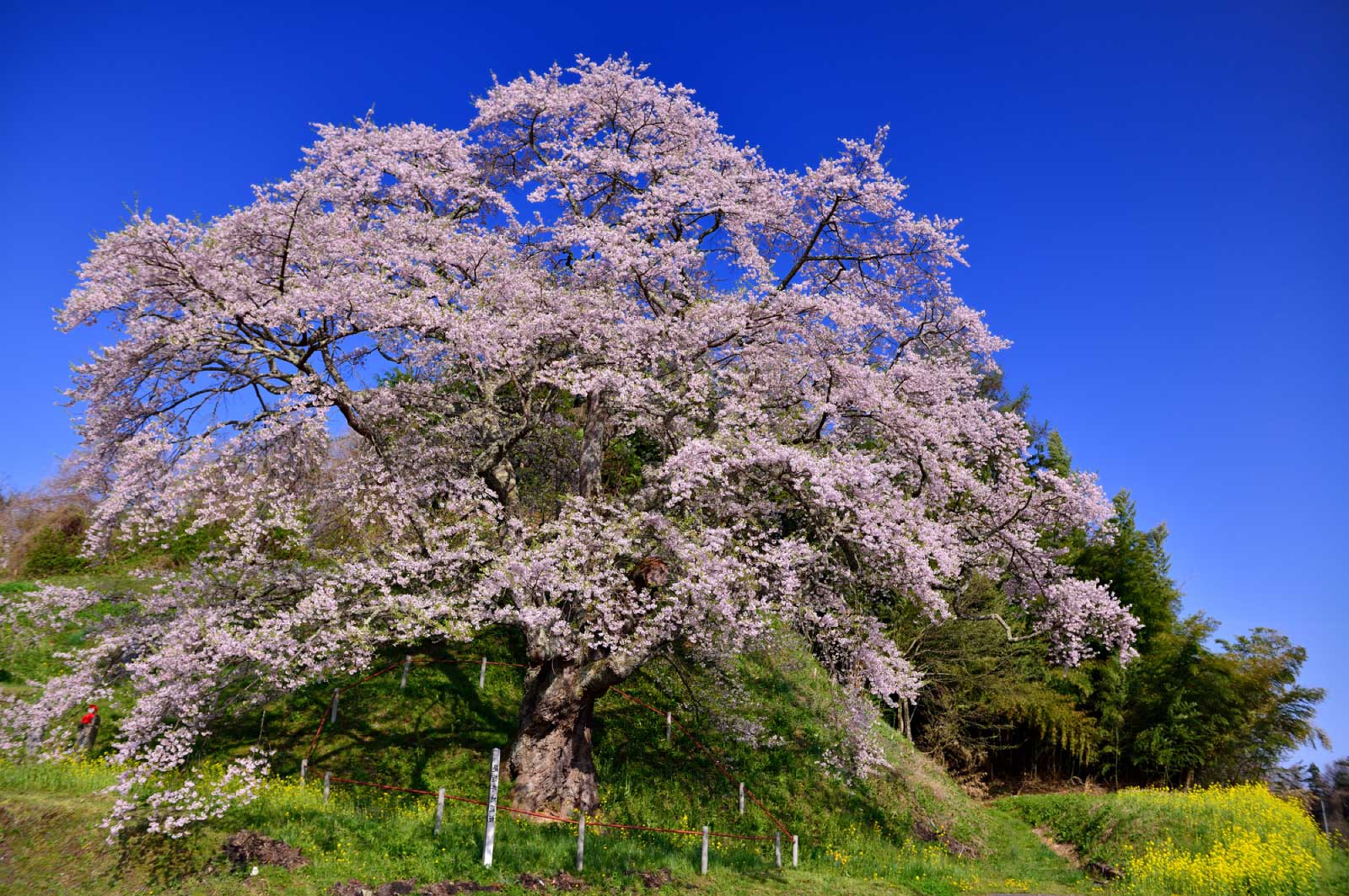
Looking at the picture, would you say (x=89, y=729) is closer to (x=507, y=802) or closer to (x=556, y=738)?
(x=507, y=802)

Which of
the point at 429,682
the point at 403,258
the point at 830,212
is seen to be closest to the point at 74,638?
the point at 429,682

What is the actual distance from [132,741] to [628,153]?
49.8 ft

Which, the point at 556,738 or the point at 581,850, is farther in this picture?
the point at 556,738

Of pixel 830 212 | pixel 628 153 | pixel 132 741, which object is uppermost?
pixel 628 153

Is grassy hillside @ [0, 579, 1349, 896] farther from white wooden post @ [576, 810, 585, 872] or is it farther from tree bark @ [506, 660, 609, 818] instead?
tree bark @ [506, 660, 609, 818]

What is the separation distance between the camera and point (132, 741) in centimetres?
1259

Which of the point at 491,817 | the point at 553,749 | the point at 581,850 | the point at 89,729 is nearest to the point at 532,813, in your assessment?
the point at 553,749

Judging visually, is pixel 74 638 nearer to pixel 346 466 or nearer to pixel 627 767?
pixel 346 466

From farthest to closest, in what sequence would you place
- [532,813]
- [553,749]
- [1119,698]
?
[1119,698], [553,749], [532,813]

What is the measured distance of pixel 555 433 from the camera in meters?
19.2

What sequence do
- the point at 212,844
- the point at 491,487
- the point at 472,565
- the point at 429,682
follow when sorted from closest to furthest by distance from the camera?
the point at 212,844 < the point at 472,565 < the point at 491,487 < the point at 429,682

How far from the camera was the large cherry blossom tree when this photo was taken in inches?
527

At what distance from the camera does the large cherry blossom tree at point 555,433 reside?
13391 millimetres

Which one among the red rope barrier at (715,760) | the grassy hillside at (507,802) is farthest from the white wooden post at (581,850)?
the red rope barrier at (715,760)
